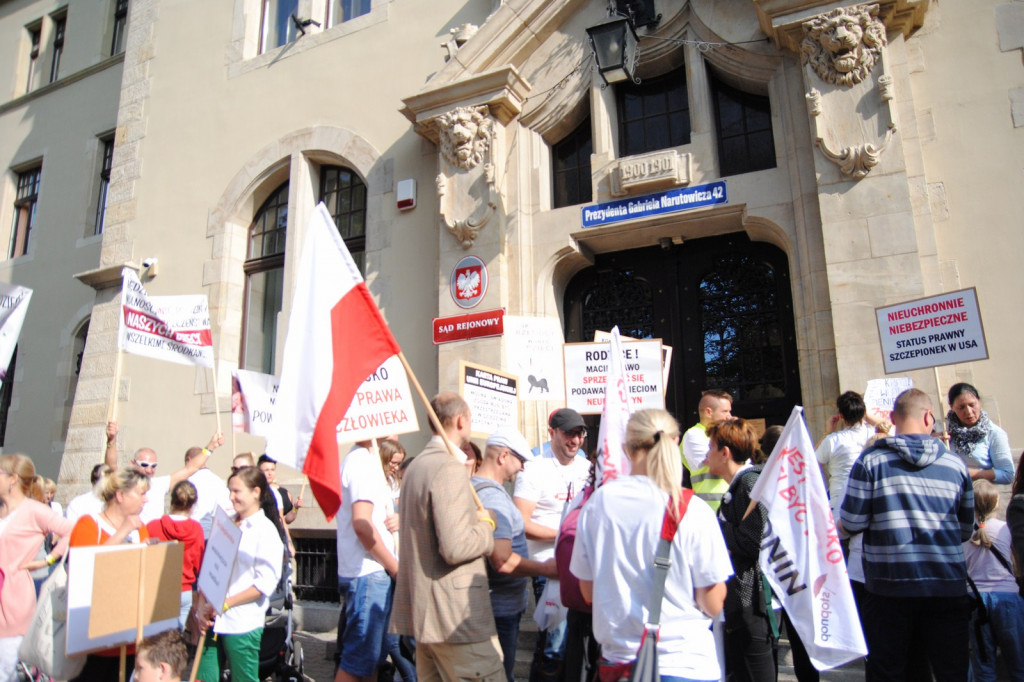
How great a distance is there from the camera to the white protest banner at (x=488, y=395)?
6.50 m

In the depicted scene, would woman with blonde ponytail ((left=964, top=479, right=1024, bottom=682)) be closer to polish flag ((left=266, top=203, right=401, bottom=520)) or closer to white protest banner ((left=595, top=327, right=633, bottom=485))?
white protest banner ((left=595, top=327, right=633, bottom=485))

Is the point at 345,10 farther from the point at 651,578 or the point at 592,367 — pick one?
the point at 651,578

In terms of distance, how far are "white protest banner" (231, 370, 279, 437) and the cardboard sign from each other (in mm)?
4508

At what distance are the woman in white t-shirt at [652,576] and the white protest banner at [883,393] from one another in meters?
4.19

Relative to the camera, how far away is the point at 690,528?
2869mm

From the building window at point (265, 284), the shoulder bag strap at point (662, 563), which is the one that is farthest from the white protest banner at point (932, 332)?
the building window at point (265, 284)

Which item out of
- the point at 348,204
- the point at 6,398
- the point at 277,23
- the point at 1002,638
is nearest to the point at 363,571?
the point at 1002,638

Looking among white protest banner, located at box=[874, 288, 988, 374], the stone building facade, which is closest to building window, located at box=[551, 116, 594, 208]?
the stone building facade

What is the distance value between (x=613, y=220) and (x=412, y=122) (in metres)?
2.89

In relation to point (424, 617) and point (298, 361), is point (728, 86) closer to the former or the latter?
point (298, 361)

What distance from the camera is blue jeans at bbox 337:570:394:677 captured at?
4.74m

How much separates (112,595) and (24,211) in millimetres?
14468

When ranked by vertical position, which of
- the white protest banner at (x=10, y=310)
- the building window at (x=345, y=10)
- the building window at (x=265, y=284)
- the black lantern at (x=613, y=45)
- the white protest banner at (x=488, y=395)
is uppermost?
the building window at (x=345, y=10)

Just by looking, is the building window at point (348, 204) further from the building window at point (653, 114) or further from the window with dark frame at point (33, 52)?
the window with dark frame at point (33, 52)
